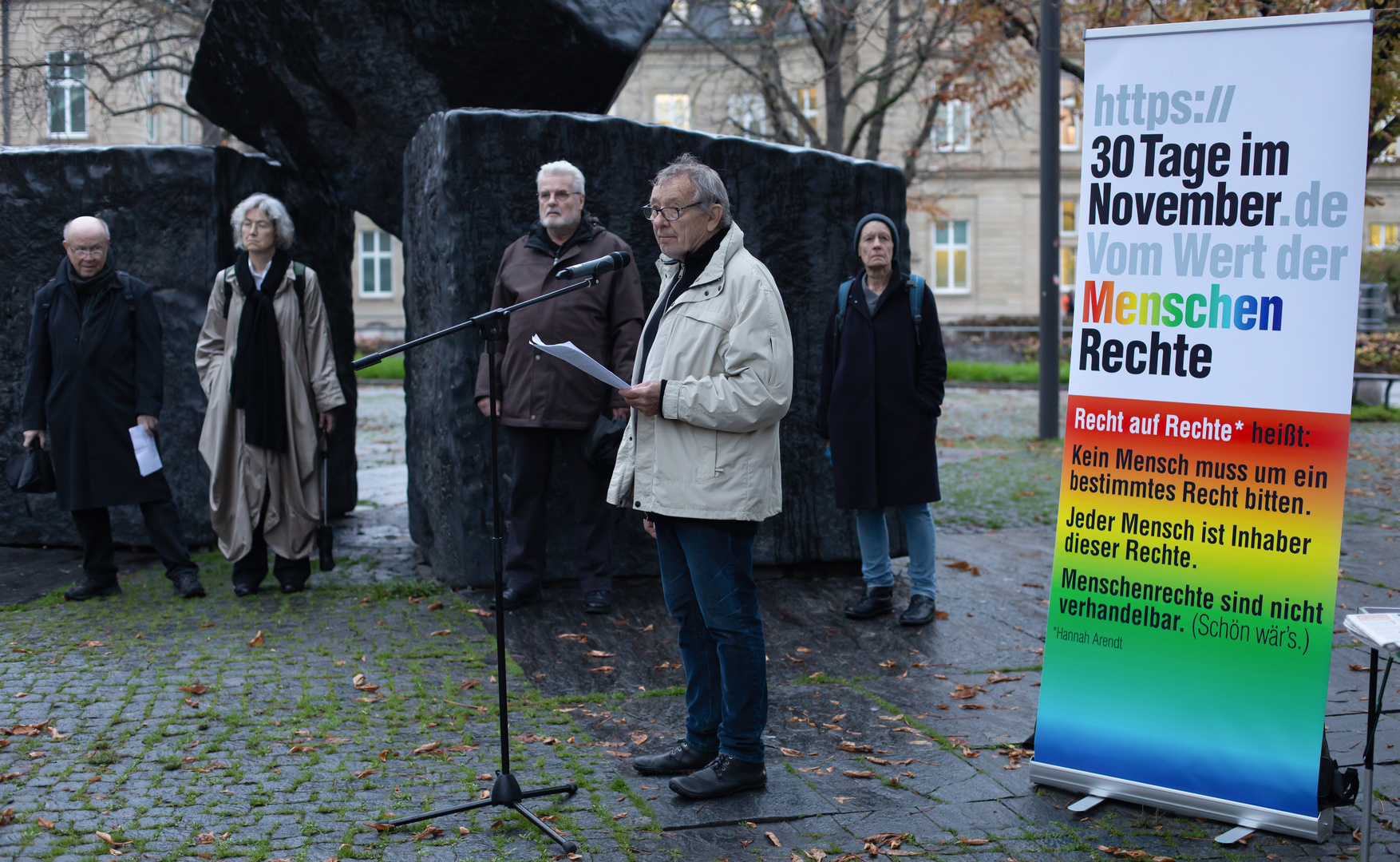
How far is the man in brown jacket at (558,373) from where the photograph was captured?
6.00 m

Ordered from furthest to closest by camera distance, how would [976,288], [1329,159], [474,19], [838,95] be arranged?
[976,288]
[838,95]
[474,19]
[1329,159]

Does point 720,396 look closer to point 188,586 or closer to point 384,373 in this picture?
point 188,586

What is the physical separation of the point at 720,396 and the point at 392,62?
182 inches

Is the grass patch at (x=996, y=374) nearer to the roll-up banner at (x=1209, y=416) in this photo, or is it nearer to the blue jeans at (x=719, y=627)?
the roll-up banner at (x=1209, y=416)

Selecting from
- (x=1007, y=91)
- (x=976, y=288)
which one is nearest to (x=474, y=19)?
(x=1007, y=91)

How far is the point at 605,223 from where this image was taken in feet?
21.8

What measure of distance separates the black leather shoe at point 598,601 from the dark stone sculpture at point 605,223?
50cm

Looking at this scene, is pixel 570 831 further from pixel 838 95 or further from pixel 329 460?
pixel 838 95

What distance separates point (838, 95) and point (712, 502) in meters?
18.7

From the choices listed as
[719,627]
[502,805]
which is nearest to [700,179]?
[719,627]

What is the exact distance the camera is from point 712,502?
12.1 feet

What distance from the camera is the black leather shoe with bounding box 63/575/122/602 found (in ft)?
21.1

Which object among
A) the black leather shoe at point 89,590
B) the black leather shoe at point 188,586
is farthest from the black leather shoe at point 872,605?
the black leather shoe at point 89,590

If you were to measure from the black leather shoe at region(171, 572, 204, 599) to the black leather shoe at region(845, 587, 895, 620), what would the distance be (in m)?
3.43
